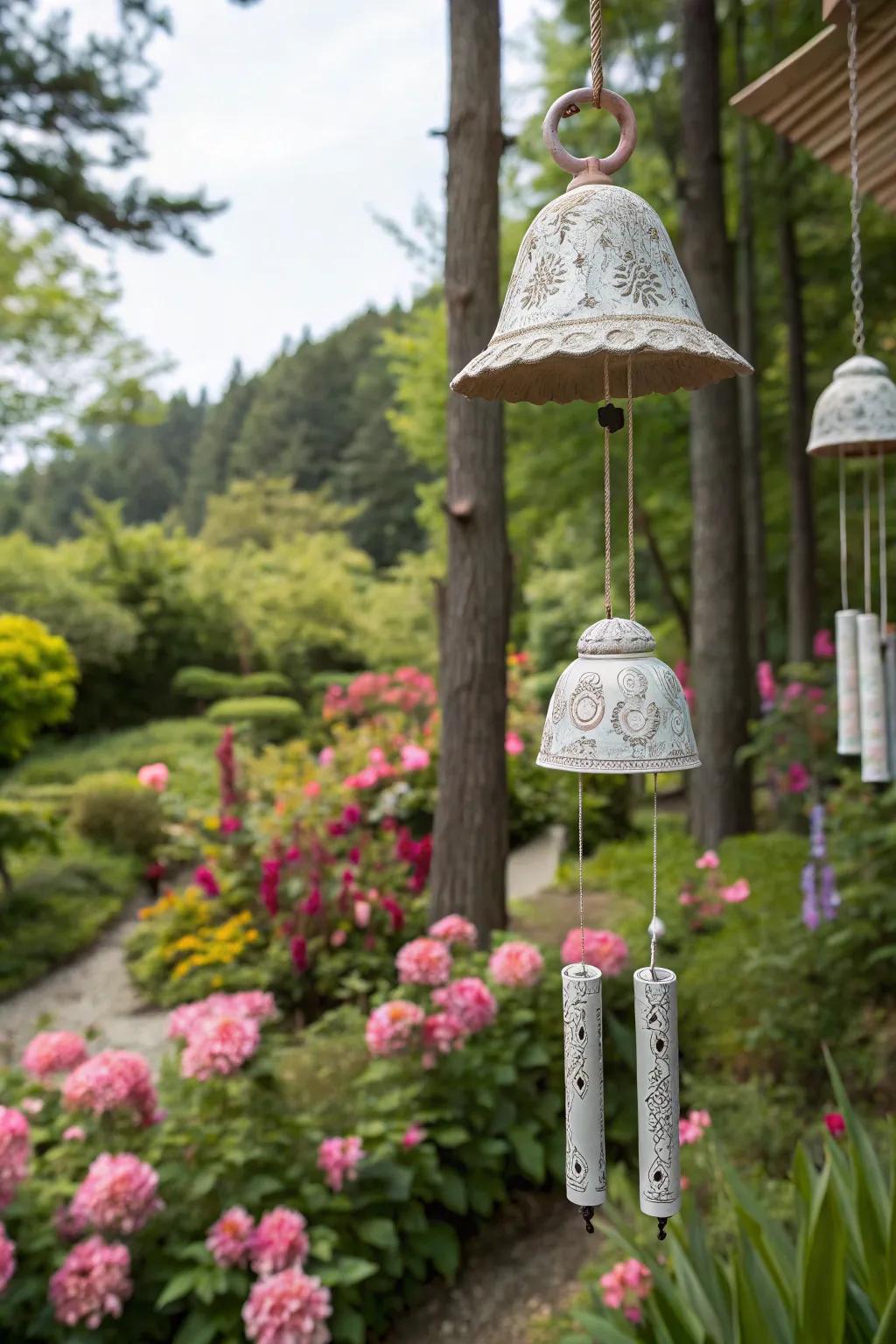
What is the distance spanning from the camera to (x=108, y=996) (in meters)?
6.36

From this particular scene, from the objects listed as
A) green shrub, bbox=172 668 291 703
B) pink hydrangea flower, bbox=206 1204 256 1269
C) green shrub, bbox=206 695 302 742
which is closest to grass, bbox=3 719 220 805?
green shrub, bbox=206 695 302 742

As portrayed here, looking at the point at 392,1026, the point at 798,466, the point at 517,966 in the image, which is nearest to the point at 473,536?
the point at 517,966

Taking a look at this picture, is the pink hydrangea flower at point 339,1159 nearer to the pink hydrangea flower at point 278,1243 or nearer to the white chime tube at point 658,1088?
the pink hydrangea flower at point 278,1243

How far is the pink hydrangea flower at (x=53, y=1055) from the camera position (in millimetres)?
2871

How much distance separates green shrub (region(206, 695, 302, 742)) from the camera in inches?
563

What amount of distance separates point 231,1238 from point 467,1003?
1.01 m

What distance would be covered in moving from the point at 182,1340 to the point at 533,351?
8.86 ft

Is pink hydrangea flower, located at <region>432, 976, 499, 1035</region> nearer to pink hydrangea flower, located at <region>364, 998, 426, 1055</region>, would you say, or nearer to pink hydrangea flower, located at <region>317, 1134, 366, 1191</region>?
pink hydrangea flower, located at <region>364, 998, 426, 1055</region>

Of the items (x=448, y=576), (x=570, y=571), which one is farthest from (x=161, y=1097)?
(x=570, y=571)

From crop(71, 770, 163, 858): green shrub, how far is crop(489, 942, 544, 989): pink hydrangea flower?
6464 mm

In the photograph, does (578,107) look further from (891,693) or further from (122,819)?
(122,819)

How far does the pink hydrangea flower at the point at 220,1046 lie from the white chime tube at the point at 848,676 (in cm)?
176

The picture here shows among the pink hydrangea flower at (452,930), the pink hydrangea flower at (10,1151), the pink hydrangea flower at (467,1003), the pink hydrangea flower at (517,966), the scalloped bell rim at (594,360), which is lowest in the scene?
the pink hydrangea flower at (10,1151)

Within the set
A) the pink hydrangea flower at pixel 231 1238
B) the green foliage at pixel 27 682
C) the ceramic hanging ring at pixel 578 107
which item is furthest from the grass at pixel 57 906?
the ceramic hanging ring at pixel 578 107
